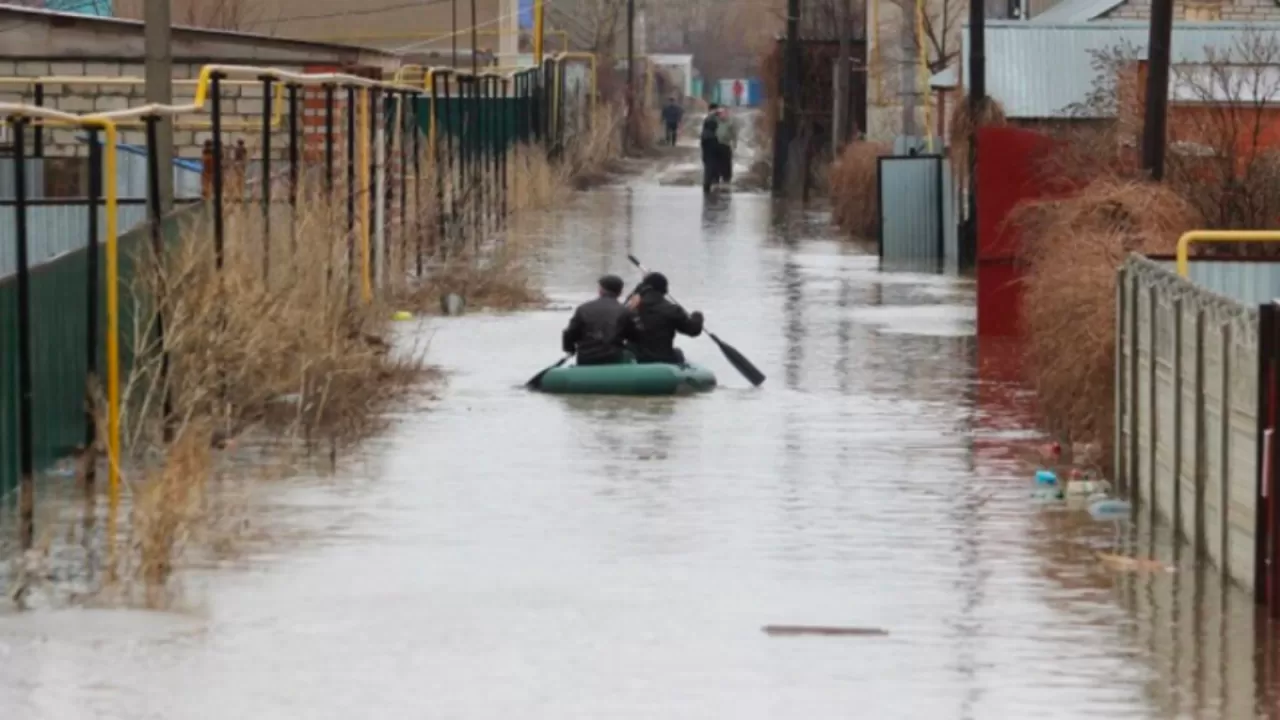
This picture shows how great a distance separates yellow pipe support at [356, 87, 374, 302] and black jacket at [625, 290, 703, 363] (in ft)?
10.9

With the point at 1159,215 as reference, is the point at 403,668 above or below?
below

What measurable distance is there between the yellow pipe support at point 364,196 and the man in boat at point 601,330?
317 centimetres

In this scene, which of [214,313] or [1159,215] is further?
[1159,215]

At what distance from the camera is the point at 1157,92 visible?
21.2m

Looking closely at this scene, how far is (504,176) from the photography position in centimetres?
4100

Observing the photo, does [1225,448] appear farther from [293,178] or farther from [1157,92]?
[1157,92]

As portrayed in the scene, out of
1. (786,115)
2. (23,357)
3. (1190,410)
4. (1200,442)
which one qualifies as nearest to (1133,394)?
(1190,410)

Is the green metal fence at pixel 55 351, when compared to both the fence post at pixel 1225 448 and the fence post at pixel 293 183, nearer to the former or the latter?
the fence post at pixel 293 183

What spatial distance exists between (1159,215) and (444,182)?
12.2m

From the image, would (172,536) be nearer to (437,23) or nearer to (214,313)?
(214,313)

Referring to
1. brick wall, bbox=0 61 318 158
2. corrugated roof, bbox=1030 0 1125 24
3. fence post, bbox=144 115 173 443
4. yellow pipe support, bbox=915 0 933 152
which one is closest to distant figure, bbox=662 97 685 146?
corrugated roof, bbox=1030 0 1125 24

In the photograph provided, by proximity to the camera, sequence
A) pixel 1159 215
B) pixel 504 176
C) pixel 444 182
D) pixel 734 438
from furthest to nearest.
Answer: pixel 504 176, pixel 444 182, pixel 1159 215, pixel 734 438

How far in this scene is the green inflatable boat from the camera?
19891mm

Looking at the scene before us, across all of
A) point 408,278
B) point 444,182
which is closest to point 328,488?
point 408,278
